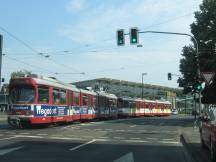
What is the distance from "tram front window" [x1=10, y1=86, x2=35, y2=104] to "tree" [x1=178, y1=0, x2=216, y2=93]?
84.3ft

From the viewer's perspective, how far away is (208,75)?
2297 cm

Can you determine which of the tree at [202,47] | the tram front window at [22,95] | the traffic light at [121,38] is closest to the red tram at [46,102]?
the tram front window at [22,95]

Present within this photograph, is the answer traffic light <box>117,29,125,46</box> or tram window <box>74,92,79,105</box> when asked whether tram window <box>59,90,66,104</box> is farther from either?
traffic light <box>117,29,125,46</box>

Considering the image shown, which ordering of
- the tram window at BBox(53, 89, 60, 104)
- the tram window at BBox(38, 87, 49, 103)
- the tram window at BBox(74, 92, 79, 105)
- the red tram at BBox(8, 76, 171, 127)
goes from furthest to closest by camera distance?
1. the tram window at BBox(74, 92, 79, 105)
2. the tram window at BBox(53, 89, 60, 104)
3. the tram window at BBox(38, 87, 49, 103)
4. the red tram at BBox(8, 76, 171, 127)

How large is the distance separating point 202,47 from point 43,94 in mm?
29768

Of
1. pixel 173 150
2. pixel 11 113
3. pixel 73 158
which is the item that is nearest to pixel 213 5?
pixel 11 113

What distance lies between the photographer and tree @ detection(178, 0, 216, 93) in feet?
176

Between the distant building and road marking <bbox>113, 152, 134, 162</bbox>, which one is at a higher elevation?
the distant building

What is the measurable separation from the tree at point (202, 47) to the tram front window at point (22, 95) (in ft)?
84.3

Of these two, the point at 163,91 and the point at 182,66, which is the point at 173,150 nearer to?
the point at 182,66

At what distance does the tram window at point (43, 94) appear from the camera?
30381 mm

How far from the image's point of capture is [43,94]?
30.9 m

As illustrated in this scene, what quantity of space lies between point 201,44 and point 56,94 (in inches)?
1094

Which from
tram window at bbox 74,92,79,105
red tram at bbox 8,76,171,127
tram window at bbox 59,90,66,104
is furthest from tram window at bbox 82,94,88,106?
tram window at bbox 59,90,66,104
